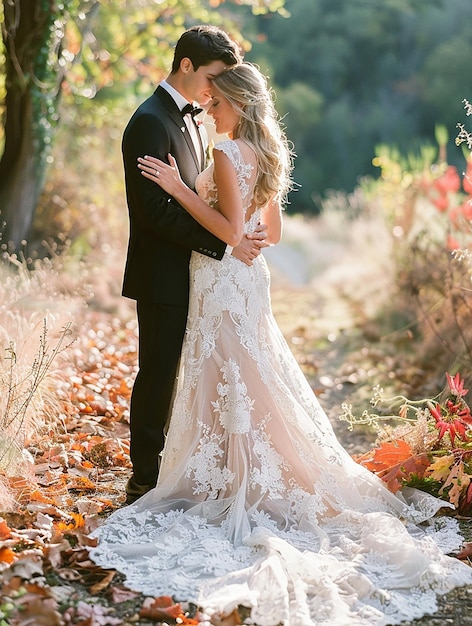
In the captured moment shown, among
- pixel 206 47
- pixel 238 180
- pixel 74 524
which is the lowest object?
pixel 74 524

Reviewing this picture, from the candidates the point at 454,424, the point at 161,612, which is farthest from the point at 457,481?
the point at 161,612

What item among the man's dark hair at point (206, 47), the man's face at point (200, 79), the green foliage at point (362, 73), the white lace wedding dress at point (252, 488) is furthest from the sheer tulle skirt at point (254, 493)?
the green foliage at point (362, 73)

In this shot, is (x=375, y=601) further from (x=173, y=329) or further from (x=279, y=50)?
(x=279, y=50)

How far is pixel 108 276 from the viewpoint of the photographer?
807 centimetres

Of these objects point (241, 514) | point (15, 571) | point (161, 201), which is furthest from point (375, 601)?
point (161, 201)

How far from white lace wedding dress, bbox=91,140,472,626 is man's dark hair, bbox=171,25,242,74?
46 centimetres

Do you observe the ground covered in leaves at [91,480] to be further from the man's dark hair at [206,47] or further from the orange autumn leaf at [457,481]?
the man's dark hair at [206,47]

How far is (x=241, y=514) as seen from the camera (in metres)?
3.46

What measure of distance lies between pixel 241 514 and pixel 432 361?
3.40 metres

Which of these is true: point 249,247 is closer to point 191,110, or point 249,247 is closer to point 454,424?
point 191,110

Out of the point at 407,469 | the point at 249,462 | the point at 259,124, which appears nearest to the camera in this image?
the point at 259,124

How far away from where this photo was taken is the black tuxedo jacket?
11.7 feet

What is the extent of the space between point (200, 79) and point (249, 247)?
2.59 ft

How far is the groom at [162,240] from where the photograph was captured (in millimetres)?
3596
